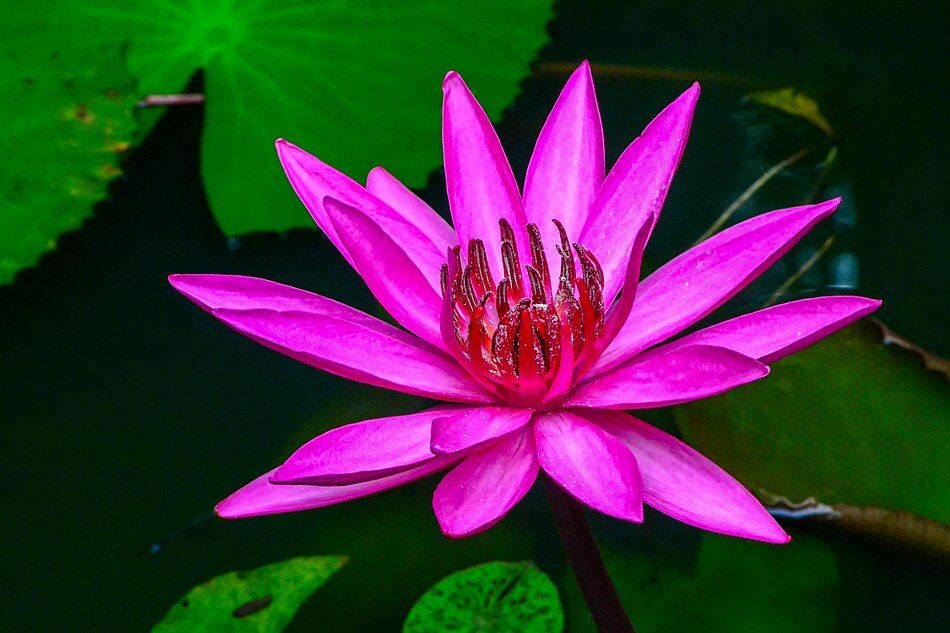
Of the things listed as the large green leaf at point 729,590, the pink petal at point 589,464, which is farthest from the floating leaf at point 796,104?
the pink petal at point 589,464

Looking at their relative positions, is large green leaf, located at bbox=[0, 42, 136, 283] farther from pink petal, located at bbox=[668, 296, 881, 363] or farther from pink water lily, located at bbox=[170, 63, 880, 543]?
pink petal, located at bbox=[668, 296, 881, 363]

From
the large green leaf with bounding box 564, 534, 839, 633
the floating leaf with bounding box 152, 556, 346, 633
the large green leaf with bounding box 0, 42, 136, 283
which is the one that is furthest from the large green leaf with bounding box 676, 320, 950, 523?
the large green leaf with bounding box 0, 42, 136, 283

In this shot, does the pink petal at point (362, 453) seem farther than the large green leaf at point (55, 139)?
No

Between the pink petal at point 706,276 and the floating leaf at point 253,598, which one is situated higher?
the pink petal at point 706,276

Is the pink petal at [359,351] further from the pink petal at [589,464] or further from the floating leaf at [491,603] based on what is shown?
the floating leaf at [491,603]

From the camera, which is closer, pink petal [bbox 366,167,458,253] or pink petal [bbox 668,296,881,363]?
pink petal [bbox 668,296,881,363]

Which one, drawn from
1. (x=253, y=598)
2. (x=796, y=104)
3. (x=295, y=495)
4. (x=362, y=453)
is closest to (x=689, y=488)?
(x=362, y=453)

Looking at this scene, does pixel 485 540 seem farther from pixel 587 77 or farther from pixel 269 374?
pixel 587 77
